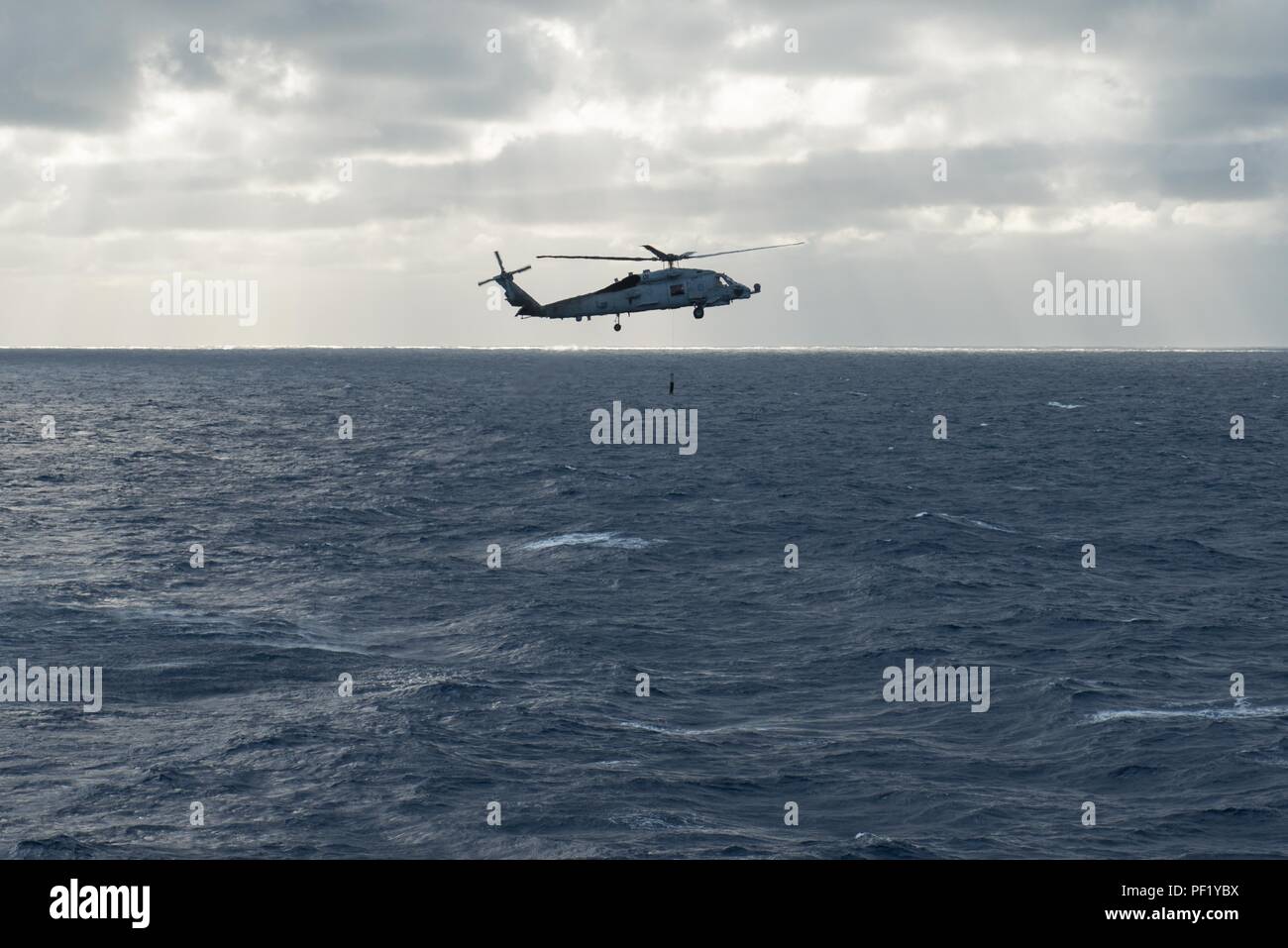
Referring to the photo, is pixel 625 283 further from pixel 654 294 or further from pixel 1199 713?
pixel 1199 713

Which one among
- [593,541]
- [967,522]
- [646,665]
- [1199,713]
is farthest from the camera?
[967,522]

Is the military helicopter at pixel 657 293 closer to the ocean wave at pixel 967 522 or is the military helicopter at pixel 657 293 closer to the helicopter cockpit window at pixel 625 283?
the helicopter cockpit window at pixel 625 283

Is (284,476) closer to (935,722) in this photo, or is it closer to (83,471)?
(83,471)

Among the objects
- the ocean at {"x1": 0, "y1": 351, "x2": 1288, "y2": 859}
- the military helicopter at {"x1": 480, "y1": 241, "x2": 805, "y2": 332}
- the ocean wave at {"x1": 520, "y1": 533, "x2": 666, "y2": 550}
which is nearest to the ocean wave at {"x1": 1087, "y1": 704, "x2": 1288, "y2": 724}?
the ocean at {"x1": 0, "y1": 351, "x2": 1288, "y2": 859}

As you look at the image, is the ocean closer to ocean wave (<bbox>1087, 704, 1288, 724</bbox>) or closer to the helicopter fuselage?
ocean wave (<bbox>1087, 704, 1288, 724</bbox>)

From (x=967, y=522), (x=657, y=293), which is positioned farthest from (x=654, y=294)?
(x=967, y=522)
